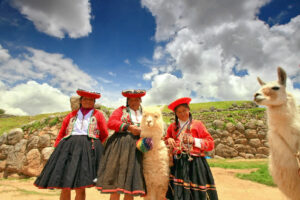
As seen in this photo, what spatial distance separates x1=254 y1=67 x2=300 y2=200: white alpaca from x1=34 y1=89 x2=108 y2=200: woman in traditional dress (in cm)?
222

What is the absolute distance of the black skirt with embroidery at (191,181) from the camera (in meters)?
2.16

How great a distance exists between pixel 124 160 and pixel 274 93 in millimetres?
1878

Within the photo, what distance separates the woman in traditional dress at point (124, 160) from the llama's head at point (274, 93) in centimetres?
154

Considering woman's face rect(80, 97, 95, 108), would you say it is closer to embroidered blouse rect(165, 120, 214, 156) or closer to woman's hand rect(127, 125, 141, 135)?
woman's hand rect(127, 125, 141, 135)

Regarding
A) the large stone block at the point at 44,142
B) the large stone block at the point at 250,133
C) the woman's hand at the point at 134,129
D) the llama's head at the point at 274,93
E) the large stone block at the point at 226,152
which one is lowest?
the large stone block at the point at 226,152

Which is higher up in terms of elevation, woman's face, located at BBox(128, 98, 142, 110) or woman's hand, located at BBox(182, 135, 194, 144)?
woman's face, located at BBox(128, 98, 142, 110)

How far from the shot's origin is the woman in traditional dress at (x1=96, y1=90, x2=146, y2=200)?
2.18 m

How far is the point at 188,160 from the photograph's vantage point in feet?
7.49

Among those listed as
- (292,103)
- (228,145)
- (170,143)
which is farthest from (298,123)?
(228,145)

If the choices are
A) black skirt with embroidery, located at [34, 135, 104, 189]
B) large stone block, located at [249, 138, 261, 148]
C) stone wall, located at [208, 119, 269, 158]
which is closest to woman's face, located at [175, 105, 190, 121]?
black skirt with embroidery, located at [34, 135, 104, 189]

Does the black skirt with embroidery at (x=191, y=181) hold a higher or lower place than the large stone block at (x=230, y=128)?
lower

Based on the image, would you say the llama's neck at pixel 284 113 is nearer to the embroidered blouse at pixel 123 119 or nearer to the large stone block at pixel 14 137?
the embroidered blouse at pixel 123 119

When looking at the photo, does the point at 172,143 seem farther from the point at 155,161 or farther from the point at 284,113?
the point at 284,113

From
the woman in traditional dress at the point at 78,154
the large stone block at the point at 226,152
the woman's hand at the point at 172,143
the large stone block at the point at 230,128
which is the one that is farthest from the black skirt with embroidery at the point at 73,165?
the large stone block at the point at 230,128
